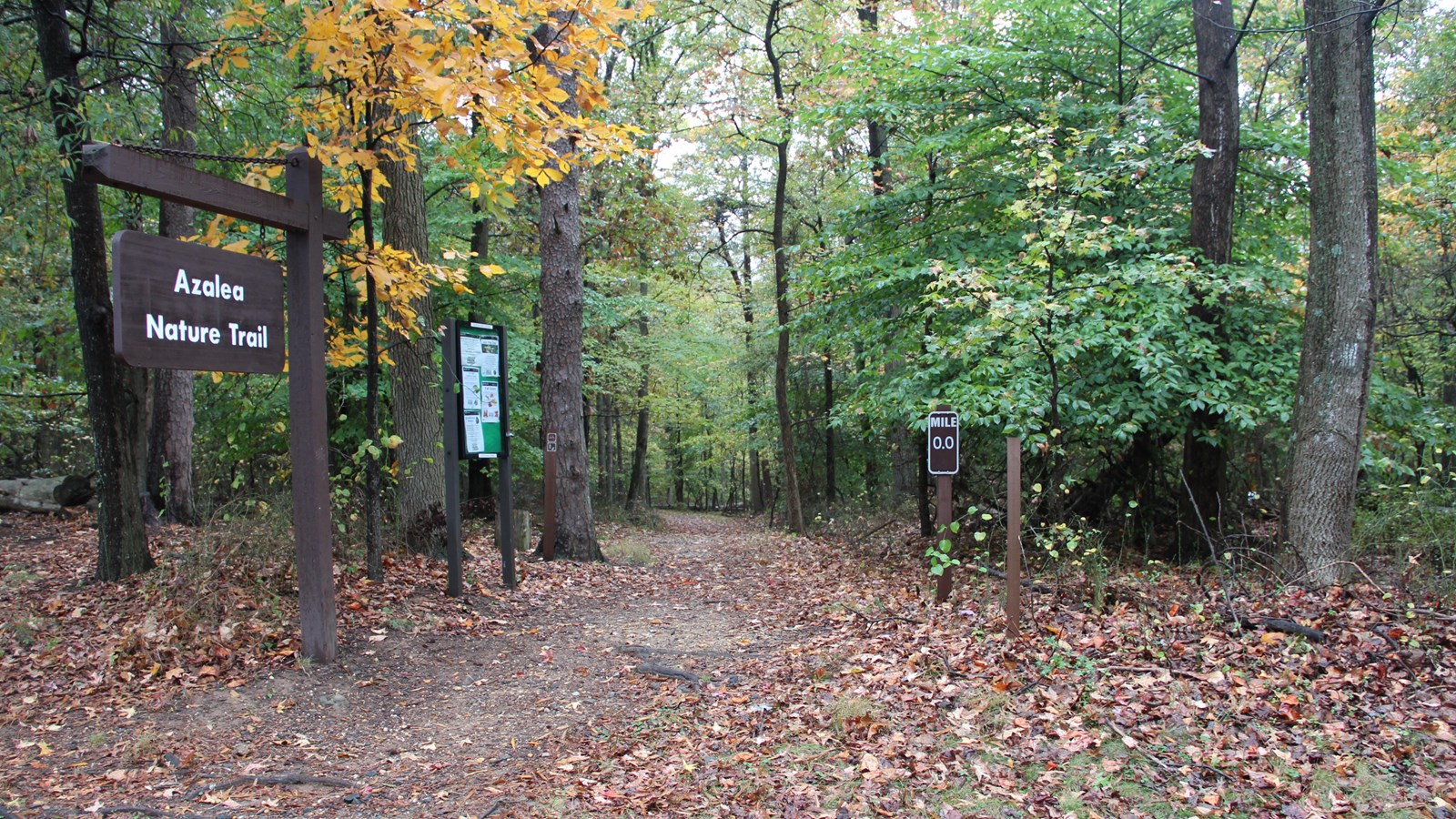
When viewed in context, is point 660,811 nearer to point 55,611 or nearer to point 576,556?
point 55,611

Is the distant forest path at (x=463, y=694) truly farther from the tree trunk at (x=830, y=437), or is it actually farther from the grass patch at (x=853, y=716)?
the tree trunk at (x=830, y=437)

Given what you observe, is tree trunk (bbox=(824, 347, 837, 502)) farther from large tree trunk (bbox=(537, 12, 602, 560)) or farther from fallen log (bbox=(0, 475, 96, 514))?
fallen log (bbox=(0, 475, 96, 514))

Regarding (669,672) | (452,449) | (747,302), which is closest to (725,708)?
(669,672)

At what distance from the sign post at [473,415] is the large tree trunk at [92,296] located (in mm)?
2483

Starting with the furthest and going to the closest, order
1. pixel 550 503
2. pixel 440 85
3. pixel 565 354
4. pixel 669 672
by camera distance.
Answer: pixel 565 354
pixel 550 503
pixel 669 672
pixel 440 85

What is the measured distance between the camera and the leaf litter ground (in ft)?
12.2

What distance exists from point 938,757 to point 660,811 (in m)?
1.42

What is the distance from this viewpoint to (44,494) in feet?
38.0

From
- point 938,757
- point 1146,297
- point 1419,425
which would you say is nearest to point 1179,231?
point 1146,297

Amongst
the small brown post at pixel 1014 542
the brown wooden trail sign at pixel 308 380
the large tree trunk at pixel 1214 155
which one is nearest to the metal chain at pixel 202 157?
the brown wooden trail sign at pixel 308 380

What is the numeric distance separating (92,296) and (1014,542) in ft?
23.7

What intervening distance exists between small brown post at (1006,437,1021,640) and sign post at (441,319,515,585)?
4.72 m

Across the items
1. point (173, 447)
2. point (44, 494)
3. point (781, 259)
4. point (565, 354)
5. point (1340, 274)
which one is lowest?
point (44, 494)

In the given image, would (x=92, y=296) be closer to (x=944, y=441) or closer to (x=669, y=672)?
(x=669, y=672)
